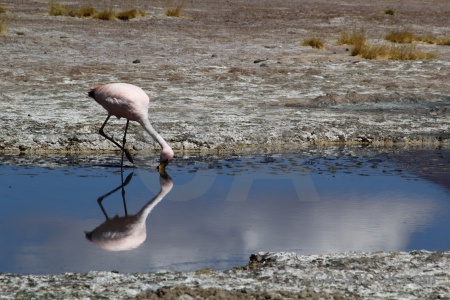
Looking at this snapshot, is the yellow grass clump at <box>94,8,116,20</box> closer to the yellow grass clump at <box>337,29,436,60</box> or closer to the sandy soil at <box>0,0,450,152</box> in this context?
the sandy soil at <box>0,0,450,152</box>

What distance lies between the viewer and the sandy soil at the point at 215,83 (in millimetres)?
11578

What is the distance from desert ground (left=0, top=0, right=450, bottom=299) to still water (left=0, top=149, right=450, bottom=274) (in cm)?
53

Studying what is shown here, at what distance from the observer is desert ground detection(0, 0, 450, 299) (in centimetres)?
563

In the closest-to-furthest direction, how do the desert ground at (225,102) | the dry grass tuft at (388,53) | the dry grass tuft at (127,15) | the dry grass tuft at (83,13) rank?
the desert ground at (225,102)
the dry grass tuft at (388,53)
the dry grass tuft at (83,13)
the dry grass tuft at (127,15)

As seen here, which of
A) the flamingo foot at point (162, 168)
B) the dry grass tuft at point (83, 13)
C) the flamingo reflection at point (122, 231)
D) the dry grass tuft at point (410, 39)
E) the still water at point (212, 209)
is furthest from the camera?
the dry grass tuft at point (83, 13)

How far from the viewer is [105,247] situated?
22.1 feet

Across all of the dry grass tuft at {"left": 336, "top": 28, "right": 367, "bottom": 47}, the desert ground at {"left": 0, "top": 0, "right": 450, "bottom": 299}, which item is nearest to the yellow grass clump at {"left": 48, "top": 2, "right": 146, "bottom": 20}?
the desert ground at {"left": 0, "top": 0, "right": 450, "bottom": 299}

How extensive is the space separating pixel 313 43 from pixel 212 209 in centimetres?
1316

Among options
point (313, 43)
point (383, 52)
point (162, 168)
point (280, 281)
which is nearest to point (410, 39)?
point (313, 43)

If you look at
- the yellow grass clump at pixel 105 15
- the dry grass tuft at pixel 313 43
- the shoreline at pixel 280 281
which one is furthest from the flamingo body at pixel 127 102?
the yellow grass clump at pixel 105 15

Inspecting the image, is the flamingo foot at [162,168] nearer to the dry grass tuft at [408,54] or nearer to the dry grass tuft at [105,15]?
the dry grass tuft at [408,54]

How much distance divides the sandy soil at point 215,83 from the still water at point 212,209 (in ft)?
2.81

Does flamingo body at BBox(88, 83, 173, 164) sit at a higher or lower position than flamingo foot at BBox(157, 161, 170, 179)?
higher

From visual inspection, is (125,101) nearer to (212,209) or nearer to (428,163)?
(212,209)
